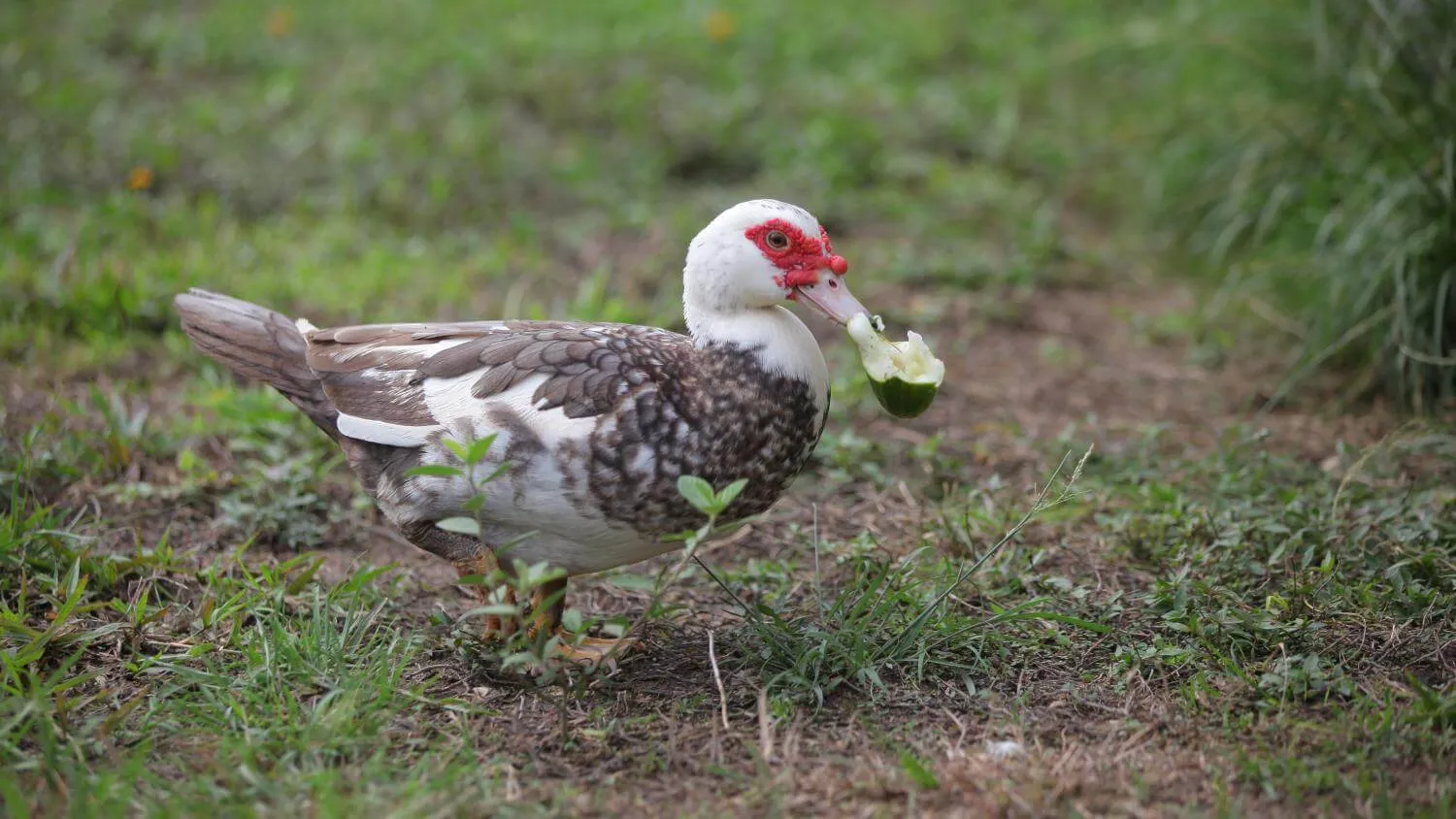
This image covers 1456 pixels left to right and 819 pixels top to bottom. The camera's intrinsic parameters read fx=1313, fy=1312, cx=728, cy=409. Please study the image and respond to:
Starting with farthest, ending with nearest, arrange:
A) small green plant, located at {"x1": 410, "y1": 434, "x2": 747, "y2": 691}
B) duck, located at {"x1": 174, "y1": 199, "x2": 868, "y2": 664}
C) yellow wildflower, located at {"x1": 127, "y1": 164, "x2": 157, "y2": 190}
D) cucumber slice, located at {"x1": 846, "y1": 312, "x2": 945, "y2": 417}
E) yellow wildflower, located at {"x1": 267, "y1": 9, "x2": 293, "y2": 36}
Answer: yellow wildflower, located at {"x1": 267, "y1": 9, "x2": 293, "y2": 36}
yellow wildflower, located at {"x1": 127, "y1": 164, "x2": 157, "y2": 190}
cucumber slice, located at {"x1": 846, "y1": 312, "x2": 945, "y2": 417}
duck, located at {"x1": 174, "y1": 199, "x2": 868, "y2": 664}
small green plant, located at {"x1": 410, "y1": 434, "x2": 747, "y2": 691}

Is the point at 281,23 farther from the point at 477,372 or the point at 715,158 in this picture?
the point at 477,372

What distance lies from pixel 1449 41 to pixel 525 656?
12.6 ft

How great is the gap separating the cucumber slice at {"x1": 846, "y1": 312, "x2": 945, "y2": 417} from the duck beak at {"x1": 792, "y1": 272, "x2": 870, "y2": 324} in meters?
0.04

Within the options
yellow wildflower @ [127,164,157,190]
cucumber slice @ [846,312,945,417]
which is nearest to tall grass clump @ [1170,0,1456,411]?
cucumber slice @ [846,312,945,417]

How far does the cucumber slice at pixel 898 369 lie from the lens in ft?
9.61

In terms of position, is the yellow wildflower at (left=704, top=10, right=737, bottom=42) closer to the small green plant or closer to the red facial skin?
the red facial skin

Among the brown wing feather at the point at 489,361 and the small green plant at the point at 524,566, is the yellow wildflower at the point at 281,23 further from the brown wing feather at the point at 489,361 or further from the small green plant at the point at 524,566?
the small green plant at the point at 524,566

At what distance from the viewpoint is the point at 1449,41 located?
4.48m

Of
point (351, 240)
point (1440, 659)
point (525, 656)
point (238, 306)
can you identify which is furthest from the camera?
point (351, 240)

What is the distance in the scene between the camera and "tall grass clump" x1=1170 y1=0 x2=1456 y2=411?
4.22m

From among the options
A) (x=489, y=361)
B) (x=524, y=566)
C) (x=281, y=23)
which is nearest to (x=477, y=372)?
(x=489, y=361)

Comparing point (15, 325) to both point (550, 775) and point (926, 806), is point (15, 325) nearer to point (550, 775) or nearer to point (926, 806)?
point (550, 775)

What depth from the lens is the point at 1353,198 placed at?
15.2ft

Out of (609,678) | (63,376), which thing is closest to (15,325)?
(63,376)
